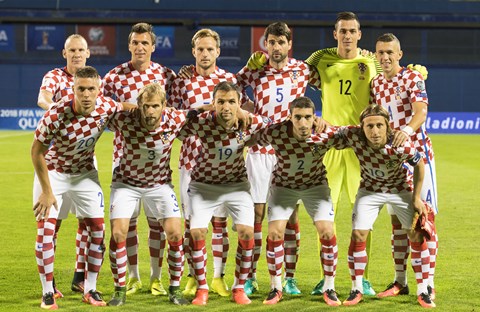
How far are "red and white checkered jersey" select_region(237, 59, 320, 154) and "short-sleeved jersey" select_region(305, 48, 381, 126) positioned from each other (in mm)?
231

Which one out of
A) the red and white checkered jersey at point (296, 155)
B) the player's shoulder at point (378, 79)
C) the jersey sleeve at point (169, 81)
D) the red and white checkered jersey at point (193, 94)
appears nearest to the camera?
the red and white checkered jersey at point (296, 155)

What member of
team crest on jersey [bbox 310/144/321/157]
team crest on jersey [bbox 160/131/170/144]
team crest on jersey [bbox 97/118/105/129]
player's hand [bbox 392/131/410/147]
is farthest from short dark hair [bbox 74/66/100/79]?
player's hand [bbox 392/131/410/147]

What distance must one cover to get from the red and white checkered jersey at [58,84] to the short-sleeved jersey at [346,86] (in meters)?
2.17

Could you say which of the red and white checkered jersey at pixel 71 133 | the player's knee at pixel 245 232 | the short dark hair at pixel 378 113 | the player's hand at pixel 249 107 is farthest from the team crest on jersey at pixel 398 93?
the red and white checkered jersey at pixel 71 133

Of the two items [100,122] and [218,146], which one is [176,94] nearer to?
[218,146]

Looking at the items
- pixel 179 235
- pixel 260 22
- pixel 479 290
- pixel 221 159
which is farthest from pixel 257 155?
pixel 260 22

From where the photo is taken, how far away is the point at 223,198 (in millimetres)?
6848

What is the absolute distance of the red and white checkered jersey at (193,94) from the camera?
7312 mm

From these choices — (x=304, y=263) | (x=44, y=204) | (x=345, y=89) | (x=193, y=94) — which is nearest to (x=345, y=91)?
(x=345, y=89)

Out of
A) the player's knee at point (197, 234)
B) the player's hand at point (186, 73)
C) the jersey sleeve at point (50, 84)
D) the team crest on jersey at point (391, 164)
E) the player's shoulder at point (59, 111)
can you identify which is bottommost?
the player's knee at point (197, 234)

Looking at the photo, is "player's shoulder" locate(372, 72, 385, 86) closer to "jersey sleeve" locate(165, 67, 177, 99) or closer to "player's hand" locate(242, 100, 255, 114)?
"player's hand" locate(242, 100, 255, 114)

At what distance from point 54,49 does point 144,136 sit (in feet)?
78.7

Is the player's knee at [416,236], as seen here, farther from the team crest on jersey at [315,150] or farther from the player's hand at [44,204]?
the player's hand at [44,204]

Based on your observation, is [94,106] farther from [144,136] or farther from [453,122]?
[453,122]
